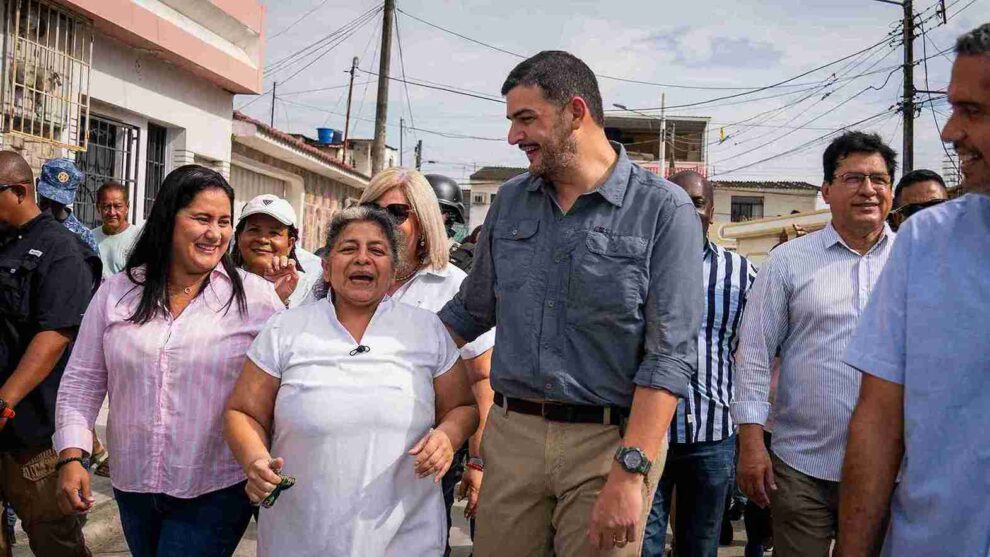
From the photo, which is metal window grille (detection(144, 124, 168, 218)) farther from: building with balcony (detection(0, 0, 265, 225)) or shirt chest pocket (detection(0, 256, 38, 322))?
shirt chest pocket (detection(0, 256, 38, 322))

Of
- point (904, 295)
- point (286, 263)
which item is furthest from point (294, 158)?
point (904, 295)

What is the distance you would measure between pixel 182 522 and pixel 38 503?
124 cm

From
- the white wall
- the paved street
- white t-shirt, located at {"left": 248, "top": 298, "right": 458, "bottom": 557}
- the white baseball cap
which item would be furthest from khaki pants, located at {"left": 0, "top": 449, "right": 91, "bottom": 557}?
the white wall

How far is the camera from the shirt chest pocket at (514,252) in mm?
2789

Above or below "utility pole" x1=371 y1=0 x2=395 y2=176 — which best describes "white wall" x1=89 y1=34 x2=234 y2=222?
below

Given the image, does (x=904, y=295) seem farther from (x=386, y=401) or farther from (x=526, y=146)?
(x=386, y=401)

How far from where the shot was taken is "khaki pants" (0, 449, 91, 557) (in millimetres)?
3738

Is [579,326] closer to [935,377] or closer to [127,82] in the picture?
[935,377]

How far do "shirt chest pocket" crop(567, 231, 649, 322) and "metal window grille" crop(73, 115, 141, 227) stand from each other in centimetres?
715

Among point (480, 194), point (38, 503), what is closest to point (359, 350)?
point (38, 503)

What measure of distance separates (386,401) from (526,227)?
2.34ft

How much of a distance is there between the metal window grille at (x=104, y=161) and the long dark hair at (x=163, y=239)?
596cm

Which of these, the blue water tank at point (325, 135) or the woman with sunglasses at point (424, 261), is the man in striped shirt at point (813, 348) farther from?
the blue water tank at point (325, 135)

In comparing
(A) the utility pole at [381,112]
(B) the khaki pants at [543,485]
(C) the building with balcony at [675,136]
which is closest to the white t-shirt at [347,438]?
(B) the khaki pants at [543,485]
